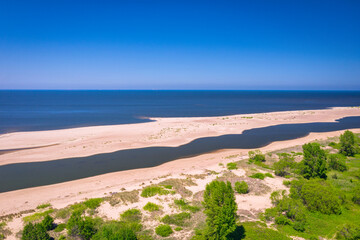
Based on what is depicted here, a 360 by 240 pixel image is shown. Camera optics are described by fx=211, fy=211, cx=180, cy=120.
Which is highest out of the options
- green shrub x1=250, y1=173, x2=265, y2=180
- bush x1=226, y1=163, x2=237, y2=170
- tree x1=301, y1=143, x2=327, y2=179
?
tree x1=301, y1=143, x2=327, y2=179

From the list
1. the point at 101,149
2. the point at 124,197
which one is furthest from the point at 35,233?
the point at 101,149

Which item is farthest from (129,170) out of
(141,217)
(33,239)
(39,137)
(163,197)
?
(39,137)

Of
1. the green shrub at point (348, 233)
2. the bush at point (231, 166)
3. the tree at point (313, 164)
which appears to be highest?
the tree at point (313, 164)

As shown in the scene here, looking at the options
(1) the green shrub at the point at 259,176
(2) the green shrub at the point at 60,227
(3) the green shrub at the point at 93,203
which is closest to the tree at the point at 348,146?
(1) the green shrub at the point at 259,176

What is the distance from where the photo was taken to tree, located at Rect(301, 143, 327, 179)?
2767cm

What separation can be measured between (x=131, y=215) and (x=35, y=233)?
7.28 metres

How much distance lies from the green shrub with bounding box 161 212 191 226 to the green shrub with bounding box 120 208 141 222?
2393mm

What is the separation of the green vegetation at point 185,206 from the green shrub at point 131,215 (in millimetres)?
4056

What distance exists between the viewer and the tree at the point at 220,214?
14.9m

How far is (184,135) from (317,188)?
127 feet

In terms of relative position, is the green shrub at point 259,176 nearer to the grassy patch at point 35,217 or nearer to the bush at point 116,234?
the bush at point 116,234

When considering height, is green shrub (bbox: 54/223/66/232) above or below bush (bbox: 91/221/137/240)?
below

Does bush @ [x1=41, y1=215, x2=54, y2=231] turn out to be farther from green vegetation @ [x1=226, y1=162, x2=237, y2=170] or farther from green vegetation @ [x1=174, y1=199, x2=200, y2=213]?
green vegetation @ [x1=226, y1=162, x2=237, y2=170]

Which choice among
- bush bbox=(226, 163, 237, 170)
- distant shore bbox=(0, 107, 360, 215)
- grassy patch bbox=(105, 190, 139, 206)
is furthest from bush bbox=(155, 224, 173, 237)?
bush bbox=(226, 163, 237, 170)
